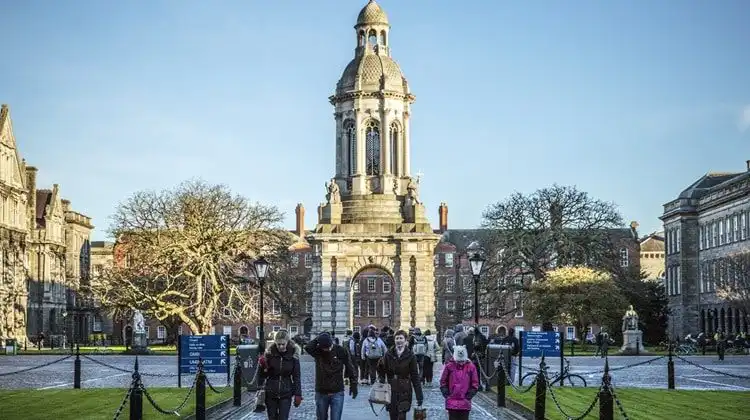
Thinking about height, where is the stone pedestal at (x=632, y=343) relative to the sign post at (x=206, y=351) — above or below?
below

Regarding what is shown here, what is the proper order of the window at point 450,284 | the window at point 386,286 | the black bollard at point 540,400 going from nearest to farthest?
the black bollard at point 540,400, the window at point 386,286, the window at point 450,284

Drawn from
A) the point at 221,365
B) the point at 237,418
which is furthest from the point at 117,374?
the point at 237,418

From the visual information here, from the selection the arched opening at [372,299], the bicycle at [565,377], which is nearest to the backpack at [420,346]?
the bicycle at [565,377]

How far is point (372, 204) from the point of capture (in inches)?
3031

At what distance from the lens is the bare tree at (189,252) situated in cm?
8256

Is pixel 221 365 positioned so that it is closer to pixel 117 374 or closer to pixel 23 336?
pixel 117 374

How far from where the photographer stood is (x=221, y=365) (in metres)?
36.6

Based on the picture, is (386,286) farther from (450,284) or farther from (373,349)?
(373,349)

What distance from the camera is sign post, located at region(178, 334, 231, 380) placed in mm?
36594

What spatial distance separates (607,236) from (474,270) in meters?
55.0

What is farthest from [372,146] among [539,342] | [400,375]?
[400,375]

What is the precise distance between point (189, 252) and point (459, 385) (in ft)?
207

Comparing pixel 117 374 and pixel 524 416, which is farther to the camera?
pixel 117 374

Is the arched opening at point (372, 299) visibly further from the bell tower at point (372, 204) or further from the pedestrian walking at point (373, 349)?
the pedestrian walking at point (373, 349)
